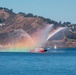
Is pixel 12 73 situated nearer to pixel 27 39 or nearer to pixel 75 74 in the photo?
pixel 75 74

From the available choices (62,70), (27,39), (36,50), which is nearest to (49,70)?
(62,70)

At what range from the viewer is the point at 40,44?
472ft

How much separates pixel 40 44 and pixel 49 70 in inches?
3053

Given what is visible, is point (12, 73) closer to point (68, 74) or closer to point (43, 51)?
point (68, 74)

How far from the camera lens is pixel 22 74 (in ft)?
200

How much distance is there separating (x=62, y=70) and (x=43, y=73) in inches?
185

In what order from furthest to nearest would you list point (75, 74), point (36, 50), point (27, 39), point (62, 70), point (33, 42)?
point (27, 39) → point (33, 42) → point (36, 50) → point (62, 70) → point (75, 74)

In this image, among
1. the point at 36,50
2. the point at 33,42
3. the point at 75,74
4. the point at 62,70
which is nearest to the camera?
the point at 75,74

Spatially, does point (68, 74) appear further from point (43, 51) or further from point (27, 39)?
point (27, 39)

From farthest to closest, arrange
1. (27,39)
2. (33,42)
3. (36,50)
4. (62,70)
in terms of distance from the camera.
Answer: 1. (27,39)
2. (33,42)
3. (36,50)
4. (62,70)

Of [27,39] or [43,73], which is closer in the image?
[43,73]

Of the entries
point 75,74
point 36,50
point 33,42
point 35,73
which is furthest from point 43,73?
point 33,42

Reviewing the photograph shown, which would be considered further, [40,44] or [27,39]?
[27,39]

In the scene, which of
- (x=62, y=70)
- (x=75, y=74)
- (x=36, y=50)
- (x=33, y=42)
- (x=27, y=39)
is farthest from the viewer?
(x=27, y=39)
